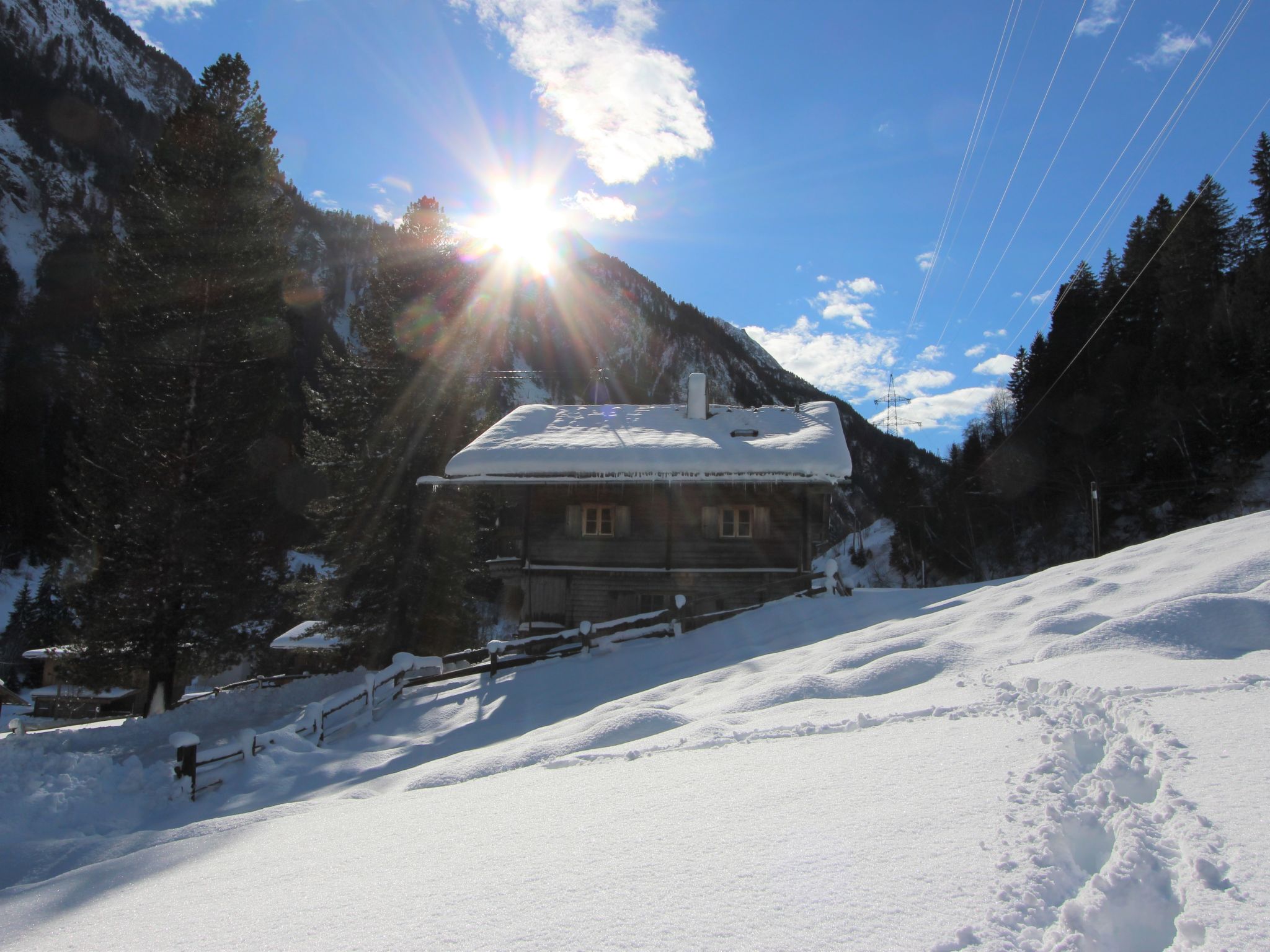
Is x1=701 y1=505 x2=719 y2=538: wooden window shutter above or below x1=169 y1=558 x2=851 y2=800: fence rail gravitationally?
above

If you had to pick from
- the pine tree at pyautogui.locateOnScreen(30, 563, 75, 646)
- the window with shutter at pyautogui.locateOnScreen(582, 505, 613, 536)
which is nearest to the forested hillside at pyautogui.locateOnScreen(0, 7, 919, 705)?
the window with shutter at pyautogui.locateOnScreen(582, 505, 613, 536)

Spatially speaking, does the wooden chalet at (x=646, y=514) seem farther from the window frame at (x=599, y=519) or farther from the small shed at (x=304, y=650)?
the small shed at (x=304, y=650)

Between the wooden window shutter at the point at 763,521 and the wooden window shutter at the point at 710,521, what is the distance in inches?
40.9

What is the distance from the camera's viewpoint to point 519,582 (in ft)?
64.6

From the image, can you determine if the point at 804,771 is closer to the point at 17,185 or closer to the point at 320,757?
the point at 320,757

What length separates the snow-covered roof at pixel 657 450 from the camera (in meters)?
17.8

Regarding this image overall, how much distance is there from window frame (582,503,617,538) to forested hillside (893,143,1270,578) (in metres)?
22.0

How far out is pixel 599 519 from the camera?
63.2 feet

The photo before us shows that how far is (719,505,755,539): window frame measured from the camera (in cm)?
1886

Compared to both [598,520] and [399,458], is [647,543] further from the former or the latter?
[399,458]

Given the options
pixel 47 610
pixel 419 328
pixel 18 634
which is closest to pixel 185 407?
pixel 419 328

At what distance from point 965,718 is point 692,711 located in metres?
3.10

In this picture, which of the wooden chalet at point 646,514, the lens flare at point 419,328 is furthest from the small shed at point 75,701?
the wooden chalet at point 646,514

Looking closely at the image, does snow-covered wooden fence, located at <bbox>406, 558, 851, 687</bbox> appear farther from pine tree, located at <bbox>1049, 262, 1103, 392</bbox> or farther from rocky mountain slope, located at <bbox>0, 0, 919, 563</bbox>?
pine tree, located at <bbox>1049, 262, 1103, 392</bbox>
